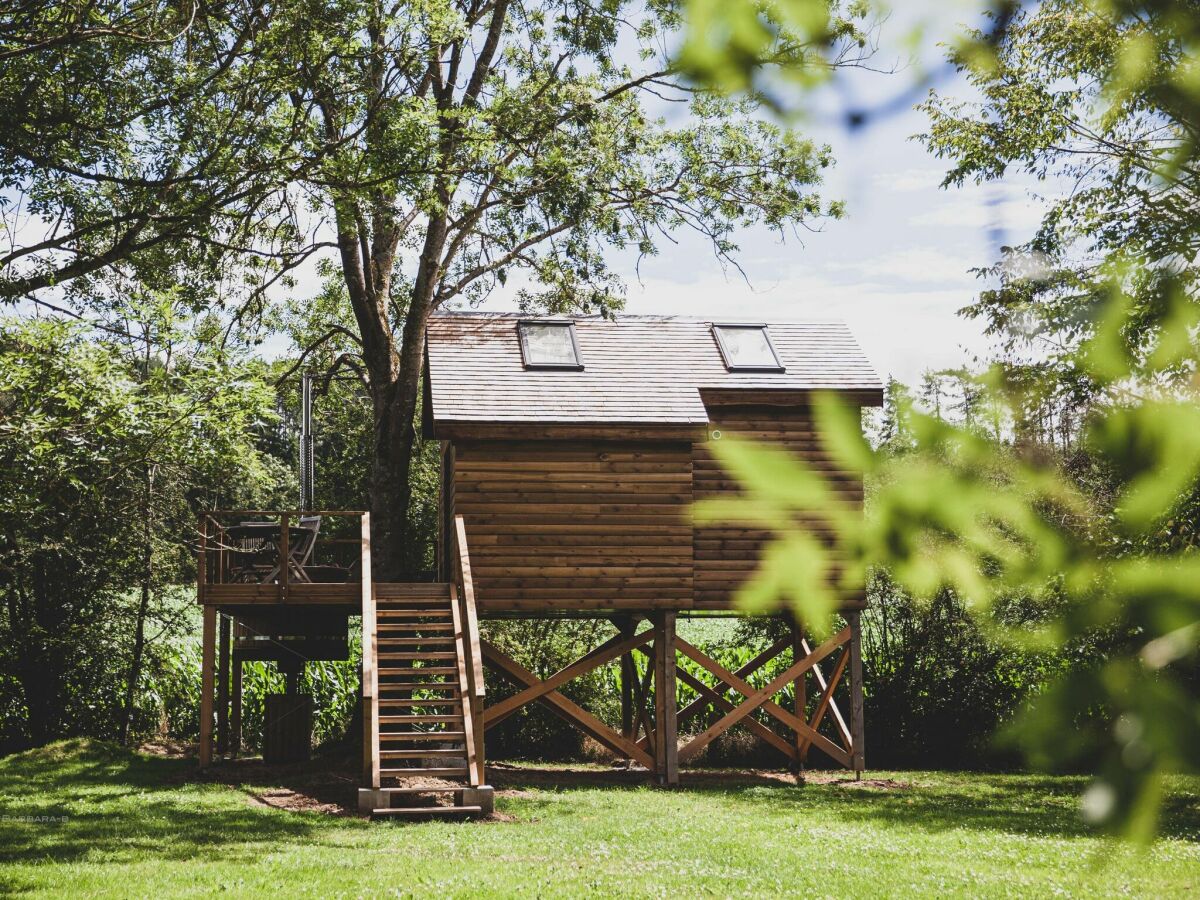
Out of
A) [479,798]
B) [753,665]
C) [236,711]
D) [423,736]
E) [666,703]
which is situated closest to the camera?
[479,798]

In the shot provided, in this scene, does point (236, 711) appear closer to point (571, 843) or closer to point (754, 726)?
point (754, 726)

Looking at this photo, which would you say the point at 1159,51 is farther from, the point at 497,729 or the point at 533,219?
the point at 497,729

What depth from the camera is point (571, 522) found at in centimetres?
1602

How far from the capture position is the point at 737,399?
17.2 metres

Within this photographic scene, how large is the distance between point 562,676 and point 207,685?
4817 mm

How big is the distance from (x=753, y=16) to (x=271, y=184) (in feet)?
28.3

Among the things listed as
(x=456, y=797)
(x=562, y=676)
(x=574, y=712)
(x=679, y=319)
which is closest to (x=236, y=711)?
(x=562, y=676)

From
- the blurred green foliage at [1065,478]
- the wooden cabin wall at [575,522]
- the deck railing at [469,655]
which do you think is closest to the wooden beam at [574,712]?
the wooden cabin wall at [575,522]

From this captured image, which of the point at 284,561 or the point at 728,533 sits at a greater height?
the point at 728,533

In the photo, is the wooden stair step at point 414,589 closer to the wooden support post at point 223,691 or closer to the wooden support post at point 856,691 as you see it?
the wooden support post at point 223,691

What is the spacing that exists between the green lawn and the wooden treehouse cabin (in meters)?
1.72

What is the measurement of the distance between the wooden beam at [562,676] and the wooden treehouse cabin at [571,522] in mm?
38

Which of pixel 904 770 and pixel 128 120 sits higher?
pixel 128 120

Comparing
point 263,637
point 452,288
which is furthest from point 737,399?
point 263,637
